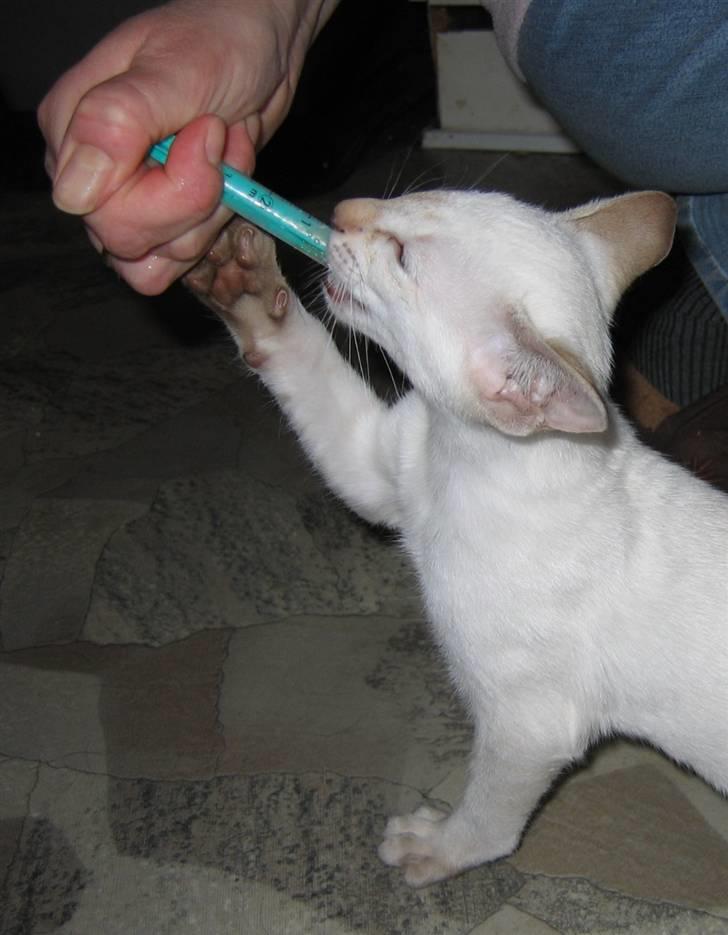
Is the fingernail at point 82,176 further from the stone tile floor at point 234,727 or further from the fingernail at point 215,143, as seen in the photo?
the stone tile floor at point 234,727

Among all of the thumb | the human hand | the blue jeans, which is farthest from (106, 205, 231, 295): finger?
the blue jeans

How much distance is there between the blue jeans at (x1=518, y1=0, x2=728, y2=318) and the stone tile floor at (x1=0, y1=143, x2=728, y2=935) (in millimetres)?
947

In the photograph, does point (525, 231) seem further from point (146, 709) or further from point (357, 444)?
point (146, 709)

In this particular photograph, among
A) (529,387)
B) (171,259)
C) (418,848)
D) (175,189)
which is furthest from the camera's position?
(418,848)

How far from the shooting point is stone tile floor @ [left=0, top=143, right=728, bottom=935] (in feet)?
4.81

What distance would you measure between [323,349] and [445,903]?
89 centimetres

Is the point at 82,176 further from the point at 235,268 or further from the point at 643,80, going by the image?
the point at 643,80

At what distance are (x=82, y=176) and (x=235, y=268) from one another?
1.01ft

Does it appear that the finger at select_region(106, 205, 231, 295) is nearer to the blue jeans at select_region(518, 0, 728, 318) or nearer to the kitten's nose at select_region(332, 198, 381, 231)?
the kitten's nose at select_region(332, 198, 381, 231)

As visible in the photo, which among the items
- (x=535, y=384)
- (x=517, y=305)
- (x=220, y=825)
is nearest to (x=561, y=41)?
(x=517, y=305)

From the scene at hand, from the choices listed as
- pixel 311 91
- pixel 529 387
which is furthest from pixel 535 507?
pixel 311 91

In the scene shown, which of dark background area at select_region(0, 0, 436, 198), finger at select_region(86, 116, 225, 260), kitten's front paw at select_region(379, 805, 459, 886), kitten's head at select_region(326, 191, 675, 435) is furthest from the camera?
dark background area at select_region(0, 0, 436, 198)

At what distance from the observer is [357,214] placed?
4.04ft

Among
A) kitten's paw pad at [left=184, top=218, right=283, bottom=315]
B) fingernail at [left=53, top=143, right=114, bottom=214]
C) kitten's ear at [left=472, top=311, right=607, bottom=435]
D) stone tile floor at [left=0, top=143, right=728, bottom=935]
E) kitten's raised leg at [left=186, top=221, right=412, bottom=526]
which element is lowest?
stone tile floor at [left=0, top=143, right=728, bottom=935]
